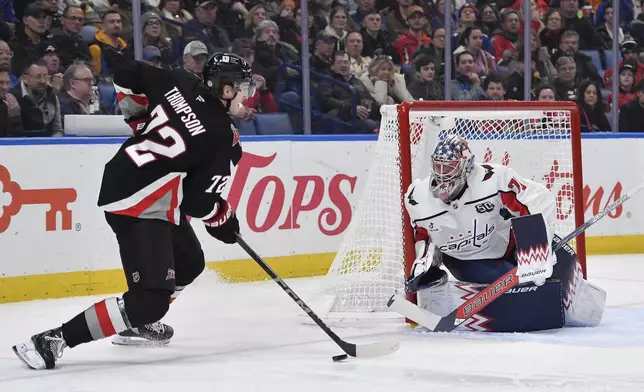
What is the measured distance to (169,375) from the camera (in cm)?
330

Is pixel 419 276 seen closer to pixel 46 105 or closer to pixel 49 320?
pixel 49 320

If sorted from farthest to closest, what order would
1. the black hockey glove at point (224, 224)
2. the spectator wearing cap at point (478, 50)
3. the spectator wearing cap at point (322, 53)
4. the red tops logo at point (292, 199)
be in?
the spectator wearing cap at point (478, 50), the spectator wearing cap at point (322, 53), the red tops logo at point (292, 199), the black hockey glove at point (224, 224)

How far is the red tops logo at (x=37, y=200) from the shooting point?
194 inches

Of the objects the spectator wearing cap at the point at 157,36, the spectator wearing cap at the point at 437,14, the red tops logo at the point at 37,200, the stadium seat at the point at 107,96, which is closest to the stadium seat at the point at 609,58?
the spectator wearing cap at the point at 437,14

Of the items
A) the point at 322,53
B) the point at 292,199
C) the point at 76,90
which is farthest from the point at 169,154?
the point at 322,53

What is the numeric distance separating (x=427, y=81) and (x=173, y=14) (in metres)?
1.94

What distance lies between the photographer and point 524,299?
397 cm

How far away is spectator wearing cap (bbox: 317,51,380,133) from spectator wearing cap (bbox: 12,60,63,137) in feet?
5.83

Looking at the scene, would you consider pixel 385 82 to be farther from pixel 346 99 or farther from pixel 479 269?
pixel 479 269

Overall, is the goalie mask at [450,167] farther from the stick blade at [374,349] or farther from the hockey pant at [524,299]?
the stick blade at [374,349]

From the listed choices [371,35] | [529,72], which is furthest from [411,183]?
[529,72]

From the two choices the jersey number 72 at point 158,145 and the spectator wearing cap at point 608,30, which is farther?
the spectator wearing cap at point 608,30

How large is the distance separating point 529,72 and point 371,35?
123 centimetres

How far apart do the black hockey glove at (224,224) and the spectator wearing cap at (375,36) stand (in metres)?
3.74
